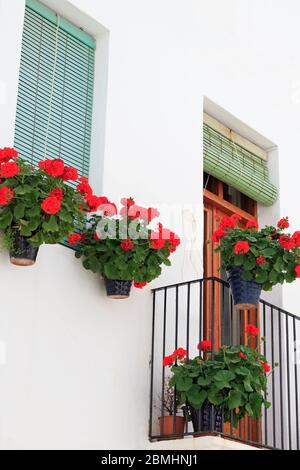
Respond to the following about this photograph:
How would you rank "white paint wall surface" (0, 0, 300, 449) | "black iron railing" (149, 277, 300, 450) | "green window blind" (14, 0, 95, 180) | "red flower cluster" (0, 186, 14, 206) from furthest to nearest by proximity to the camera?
"green window blind" (14, 0, 95, 180)
"black iron railing" (149, 277, 300, 450)
"white paint wall surface" (0, 0, 300, 449)
"red flower cluster" (0, 186, 14, 206)

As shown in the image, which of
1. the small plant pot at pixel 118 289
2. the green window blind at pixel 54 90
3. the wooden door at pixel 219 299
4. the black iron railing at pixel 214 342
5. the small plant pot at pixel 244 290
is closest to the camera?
the small plant pot at pixel 118 289

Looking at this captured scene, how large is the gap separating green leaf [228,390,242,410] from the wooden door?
1.28m

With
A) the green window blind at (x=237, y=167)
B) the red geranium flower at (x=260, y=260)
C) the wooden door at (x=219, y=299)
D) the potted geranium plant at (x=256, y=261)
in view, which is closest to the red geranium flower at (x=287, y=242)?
the potted geranium plant at (x=256, y=261)

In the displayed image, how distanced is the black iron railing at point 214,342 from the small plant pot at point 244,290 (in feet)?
0.35

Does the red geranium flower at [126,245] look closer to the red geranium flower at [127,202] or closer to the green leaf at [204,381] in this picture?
the red geranium flower at [127,202]

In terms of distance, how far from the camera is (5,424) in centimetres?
552

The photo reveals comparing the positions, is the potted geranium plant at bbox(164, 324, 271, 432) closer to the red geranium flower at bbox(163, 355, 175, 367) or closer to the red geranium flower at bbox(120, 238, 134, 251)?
the red geranium flower at bbox(163, 355, 175, 367)

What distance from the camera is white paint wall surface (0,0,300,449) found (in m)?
5.80

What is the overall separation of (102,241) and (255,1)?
401cm

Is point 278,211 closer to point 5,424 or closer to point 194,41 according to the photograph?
point 194,41

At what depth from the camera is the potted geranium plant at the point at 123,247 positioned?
618cm


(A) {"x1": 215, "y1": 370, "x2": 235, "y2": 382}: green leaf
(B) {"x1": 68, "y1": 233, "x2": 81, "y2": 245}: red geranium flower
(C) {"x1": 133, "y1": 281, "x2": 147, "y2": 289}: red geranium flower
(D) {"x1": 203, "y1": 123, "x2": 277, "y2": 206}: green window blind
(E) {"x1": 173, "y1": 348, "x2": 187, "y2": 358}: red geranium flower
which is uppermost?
(D) {"x1": 203, "y1": 123, "x2": 277, "y2": 206}: green window blind

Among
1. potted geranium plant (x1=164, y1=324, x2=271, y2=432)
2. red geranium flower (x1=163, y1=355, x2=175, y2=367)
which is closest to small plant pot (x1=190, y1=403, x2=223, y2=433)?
potted geranium plant (x1=164, y1=324, x2=271, y2=432)

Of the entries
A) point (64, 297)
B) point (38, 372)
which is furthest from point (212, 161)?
point (38, 372)
